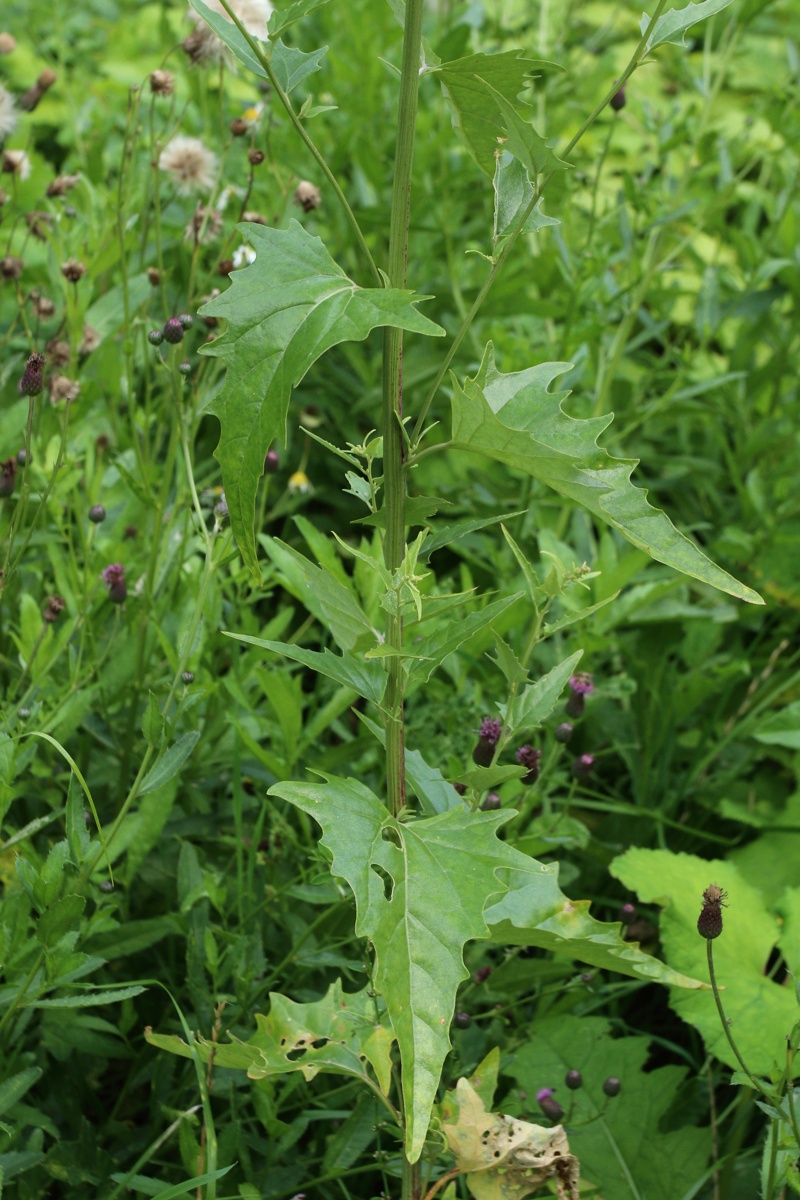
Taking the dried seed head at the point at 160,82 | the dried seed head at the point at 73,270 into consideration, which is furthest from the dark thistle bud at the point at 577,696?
the dried seed head at the point at 160,82

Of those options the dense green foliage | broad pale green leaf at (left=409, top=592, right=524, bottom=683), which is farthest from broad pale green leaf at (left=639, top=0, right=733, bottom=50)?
broad pale green leaf at (left=409, top=592, right=524, bottom=683)

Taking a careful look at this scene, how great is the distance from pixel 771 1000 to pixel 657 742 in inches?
19.9

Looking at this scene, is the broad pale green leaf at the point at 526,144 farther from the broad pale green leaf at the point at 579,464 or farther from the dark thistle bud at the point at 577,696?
the dark thistle bud at the point at 577,696

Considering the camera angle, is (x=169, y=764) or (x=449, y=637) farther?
(x=169, y=764)

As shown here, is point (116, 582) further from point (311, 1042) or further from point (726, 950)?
point (726, 950)

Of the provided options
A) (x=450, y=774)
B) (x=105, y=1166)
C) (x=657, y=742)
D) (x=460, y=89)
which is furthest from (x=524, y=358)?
(x=105, y=1166)

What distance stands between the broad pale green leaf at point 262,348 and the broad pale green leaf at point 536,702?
1.05 feet

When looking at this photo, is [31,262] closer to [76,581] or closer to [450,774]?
[76,581]

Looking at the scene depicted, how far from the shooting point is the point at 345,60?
103 inches

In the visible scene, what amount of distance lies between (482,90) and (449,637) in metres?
0.43

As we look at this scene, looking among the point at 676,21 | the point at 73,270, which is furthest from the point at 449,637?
the point at 73,270

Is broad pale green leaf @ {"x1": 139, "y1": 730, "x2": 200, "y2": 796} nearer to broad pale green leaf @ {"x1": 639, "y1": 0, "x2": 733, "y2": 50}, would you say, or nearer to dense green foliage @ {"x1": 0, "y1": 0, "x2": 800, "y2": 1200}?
dense green foliage @ {"x1": 0, "y1": 0, "x2": 800, "y2": 1200}

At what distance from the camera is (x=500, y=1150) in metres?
1.04

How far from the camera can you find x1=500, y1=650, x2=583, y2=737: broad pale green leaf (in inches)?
41.9
